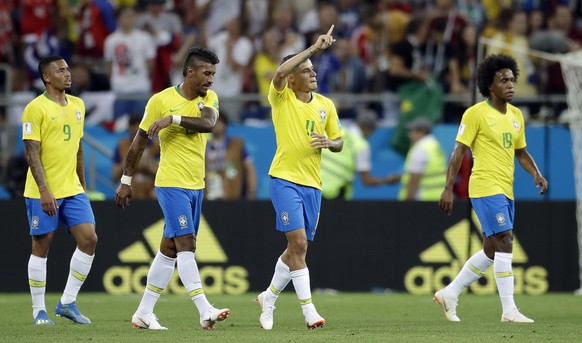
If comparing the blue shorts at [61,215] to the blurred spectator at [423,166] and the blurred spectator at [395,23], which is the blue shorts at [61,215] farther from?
the blurred spectator at [395,23]

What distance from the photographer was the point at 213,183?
18.8 metres

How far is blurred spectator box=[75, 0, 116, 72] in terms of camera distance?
21406mm

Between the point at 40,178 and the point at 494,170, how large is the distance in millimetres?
4585

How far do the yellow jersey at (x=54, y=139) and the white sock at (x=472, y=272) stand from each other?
4.08 metres

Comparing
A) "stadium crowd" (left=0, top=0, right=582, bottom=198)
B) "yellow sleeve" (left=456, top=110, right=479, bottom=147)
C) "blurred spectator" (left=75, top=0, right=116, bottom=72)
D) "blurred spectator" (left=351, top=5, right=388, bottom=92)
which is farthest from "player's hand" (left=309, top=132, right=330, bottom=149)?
"blurred spectator" (left=75, top=0, right=116, bottom=72)

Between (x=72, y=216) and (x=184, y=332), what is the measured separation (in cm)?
184

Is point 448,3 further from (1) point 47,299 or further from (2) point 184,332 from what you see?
(2) point 184,332

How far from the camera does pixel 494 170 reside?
41.0 feet

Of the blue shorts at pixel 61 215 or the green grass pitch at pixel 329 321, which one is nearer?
the green grass pitch at pixel 329 321

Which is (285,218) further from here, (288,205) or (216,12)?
(216,12)

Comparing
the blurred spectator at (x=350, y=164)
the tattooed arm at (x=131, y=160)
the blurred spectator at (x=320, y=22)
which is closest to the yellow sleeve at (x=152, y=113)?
the tattooed arm at (x=131, y=160)

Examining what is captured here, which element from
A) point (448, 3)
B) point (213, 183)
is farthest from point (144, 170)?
point (448, 3)

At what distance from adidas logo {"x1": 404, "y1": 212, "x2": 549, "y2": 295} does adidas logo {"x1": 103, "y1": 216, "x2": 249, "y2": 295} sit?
2.58m

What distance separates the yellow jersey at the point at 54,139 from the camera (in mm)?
11883
